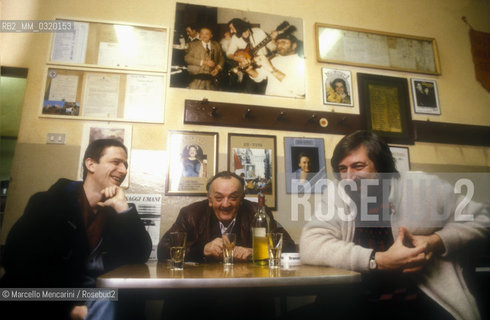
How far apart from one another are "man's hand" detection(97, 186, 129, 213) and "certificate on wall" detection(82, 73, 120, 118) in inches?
17.0

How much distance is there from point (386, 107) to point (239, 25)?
1.13m

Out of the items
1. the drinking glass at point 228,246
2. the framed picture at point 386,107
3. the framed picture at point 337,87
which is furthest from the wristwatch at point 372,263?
the framed picture at point 337,87

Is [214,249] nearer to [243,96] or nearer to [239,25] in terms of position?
[243,96]

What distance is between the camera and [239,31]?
1946mm

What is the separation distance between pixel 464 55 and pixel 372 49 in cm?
77

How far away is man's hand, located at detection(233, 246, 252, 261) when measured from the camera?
4.61ft

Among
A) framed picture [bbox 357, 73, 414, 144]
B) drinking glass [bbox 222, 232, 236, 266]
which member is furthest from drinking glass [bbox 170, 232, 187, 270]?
framed picture [bbox 357, 73, 414, 144]

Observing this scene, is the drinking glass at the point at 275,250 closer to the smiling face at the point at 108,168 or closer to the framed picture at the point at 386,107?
the smiling face at the point at 108,168

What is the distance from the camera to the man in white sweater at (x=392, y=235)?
142cm

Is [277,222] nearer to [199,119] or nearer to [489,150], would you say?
[199,119]

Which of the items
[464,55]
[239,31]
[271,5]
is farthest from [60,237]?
[464,55]

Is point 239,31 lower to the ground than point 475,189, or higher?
higher

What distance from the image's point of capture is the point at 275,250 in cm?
126

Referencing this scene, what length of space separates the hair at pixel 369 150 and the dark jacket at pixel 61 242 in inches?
47.4
